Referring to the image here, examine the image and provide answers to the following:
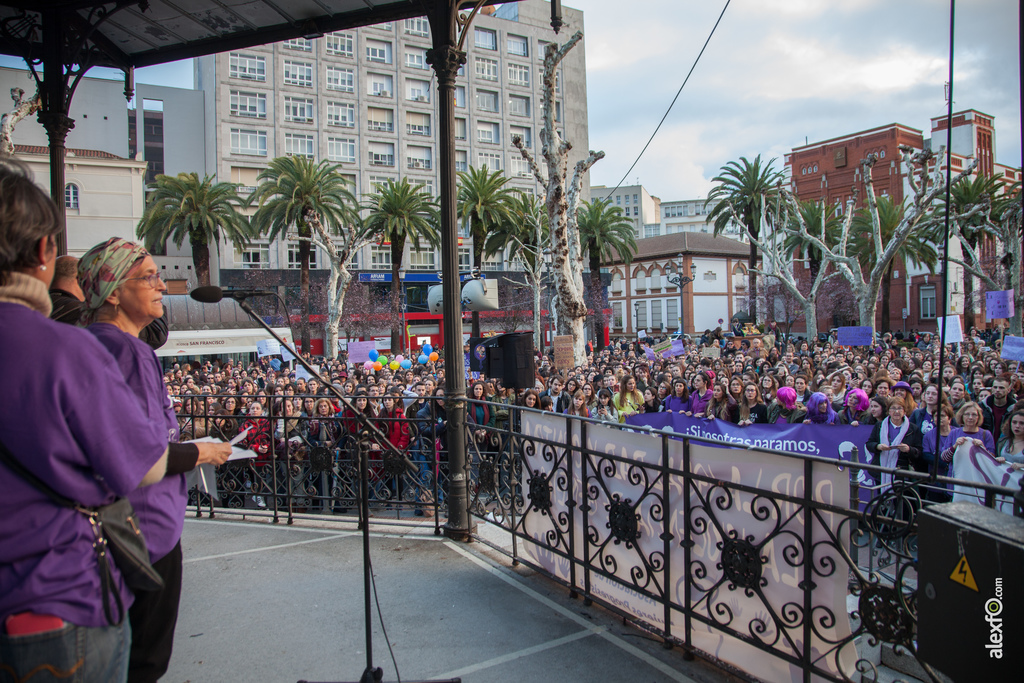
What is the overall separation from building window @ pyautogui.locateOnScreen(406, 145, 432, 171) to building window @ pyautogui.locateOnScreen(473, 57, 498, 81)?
8.57 metres

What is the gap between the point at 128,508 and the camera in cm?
197

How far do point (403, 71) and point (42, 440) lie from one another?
188 ft

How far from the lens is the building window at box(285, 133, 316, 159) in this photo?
4975 cm

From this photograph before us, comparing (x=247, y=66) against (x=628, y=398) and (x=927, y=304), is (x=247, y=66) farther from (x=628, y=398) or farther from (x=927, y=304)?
(x=927, y=304)

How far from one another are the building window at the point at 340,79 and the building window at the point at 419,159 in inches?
266

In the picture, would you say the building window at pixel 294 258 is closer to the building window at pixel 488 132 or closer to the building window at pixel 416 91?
the building window at pixel 416 91

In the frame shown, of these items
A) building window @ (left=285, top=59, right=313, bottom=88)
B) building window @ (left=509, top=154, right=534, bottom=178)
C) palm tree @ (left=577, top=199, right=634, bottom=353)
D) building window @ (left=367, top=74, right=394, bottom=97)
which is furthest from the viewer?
building window @ (left=509, top=154, right=534, bottom=178)

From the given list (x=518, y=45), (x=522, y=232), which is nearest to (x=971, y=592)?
(x=522, y=232)

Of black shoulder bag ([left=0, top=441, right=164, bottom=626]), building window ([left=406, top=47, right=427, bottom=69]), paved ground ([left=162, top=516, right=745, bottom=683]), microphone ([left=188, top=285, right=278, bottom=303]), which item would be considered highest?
building window ([left=406, top=47, right=427, bottom=69])

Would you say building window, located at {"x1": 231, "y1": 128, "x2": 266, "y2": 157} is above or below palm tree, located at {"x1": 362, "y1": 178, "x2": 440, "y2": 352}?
above

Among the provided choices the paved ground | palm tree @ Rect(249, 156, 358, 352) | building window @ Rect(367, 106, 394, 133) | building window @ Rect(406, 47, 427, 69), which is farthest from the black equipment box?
building window @ Rect(406, 47, 427, 69)

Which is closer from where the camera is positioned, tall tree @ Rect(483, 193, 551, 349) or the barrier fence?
the barrier fence

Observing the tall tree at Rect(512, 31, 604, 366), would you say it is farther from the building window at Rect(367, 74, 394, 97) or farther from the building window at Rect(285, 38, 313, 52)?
the building window at Rect(367, 74, 394, 97)

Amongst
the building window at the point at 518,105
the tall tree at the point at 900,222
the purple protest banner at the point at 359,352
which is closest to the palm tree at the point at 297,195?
the purple protest banner at the point at 359,352
